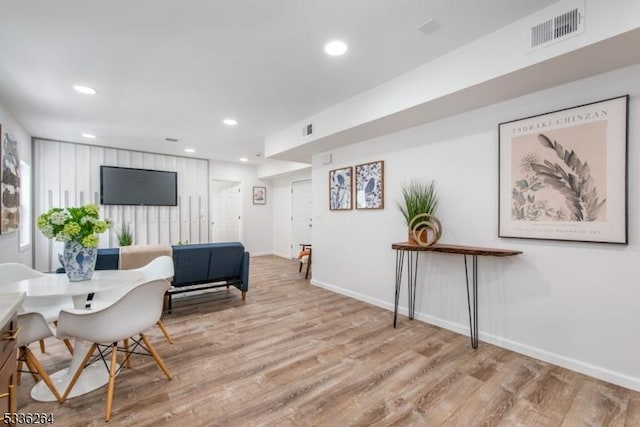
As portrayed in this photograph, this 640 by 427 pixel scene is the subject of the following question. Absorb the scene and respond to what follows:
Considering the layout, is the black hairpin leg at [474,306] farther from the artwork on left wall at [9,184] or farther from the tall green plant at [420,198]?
the artwork on left wall at [9,184]

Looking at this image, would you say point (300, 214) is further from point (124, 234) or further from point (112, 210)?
point (112, 210)

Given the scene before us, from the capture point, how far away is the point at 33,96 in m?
3.30

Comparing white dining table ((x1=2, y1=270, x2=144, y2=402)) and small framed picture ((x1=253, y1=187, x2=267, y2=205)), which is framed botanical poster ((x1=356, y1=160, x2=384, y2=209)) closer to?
white dining table ((x1=2, y1=270, x2=144, y2=402))

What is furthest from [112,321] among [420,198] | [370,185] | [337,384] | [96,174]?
[96,174]

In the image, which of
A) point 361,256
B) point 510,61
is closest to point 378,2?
point 510,61

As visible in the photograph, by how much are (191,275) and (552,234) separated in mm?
3856

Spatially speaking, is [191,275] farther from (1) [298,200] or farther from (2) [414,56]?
(1) [298,200]

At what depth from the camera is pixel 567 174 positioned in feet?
7.35

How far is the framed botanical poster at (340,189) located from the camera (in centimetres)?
424

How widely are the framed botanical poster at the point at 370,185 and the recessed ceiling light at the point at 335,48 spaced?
164 centimetres

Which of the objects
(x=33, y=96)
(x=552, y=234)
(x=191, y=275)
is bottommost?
(x=191, y=275)

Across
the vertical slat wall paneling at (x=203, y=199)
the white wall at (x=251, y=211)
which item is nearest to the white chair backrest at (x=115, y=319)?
the vertical slat wall paneling at (x=203, y=199)

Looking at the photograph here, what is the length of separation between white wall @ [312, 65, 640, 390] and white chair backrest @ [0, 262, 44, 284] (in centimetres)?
349

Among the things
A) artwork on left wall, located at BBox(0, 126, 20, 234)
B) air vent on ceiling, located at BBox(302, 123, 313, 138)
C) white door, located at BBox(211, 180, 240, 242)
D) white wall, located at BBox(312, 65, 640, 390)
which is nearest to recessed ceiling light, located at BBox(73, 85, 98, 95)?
Answer: artwork on left wall, located at BBox(0, 126, 20, 234)
